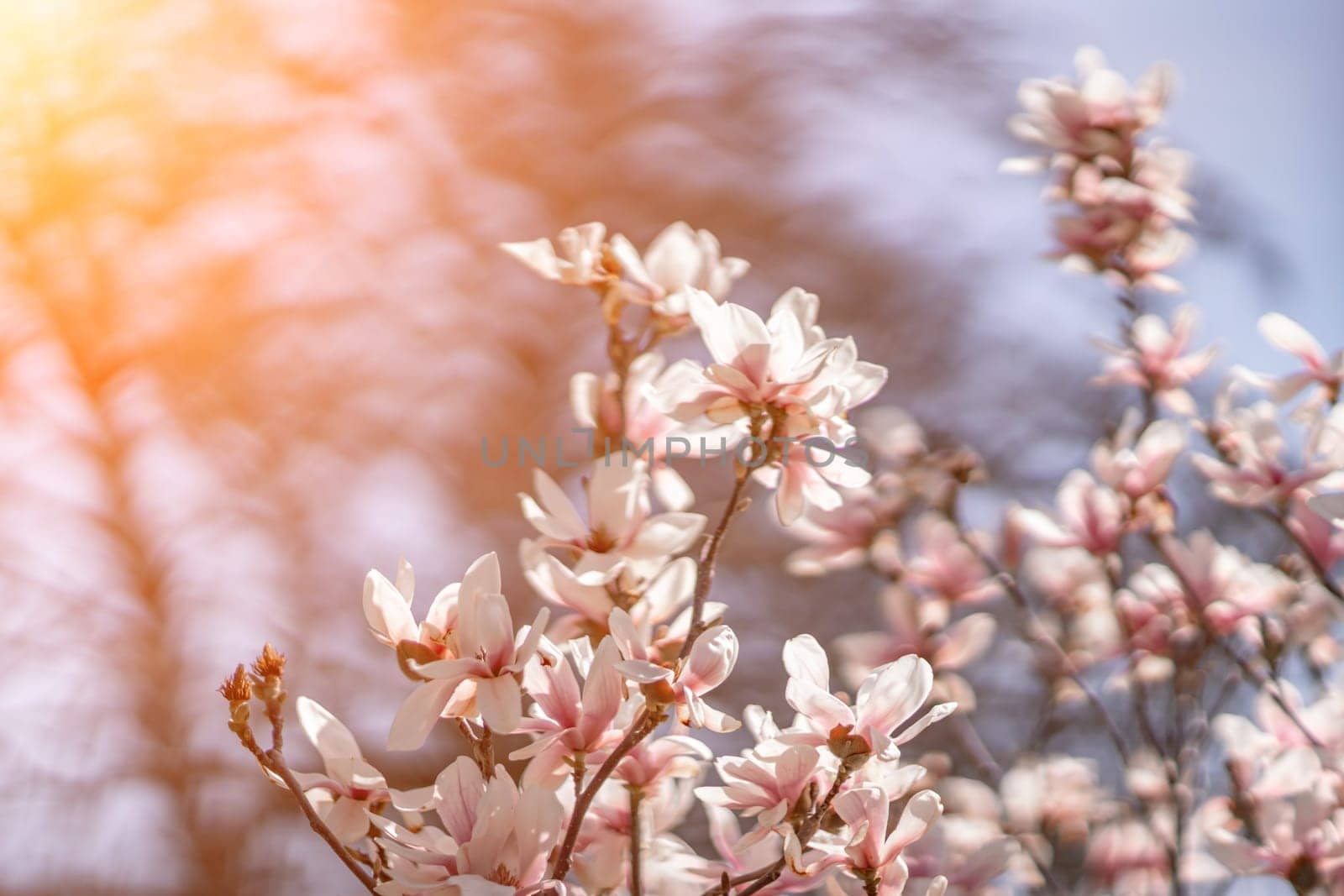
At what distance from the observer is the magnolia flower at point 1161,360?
68 cm

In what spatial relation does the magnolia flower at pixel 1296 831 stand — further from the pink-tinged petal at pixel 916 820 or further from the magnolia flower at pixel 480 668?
the magnolia flower at pixel 480 668

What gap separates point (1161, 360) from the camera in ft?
2.26

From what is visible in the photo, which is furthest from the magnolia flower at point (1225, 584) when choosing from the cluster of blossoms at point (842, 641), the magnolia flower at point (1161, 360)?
the magnolia flower at point (1161, 360)

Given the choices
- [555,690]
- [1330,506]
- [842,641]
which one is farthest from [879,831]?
[842,641]

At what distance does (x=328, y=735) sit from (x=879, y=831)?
0.18 m

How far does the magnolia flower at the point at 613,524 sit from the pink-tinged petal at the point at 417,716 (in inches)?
2.5

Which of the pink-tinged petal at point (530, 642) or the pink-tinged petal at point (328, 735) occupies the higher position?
the pink-tinged petal at point (530, 642)

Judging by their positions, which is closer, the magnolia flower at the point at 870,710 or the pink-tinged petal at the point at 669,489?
the magnolia flower at the point at 870,710

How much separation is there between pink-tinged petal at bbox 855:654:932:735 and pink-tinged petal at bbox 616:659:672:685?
2.5 inches

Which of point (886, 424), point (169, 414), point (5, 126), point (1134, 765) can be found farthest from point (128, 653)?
point (1134, 765)

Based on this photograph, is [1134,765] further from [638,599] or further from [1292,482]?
[638,599]

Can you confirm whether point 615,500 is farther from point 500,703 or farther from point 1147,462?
point 1147,462

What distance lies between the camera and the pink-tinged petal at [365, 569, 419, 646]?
1.00 feet

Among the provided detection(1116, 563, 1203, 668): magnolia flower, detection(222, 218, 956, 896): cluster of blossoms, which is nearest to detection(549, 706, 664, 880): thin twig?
detection(222, 218, 956, 896): cluster of blossoms
